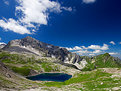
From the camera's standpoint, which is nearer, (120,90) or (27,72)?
(120,90)

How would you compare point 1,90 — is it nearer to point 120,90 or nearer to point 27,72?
point 120,90

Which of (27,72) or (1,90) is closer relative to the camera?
(1,90)

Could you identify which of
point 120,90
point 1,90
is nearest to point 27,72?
point 1,90

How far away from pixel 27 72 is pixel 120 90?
564 ft

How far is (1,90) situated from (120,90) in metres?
33.2

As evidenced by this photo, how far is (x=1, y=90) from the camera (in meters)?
21.1

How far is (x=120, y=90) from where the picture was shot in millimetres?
21391

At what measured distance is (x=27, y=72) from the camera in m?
162

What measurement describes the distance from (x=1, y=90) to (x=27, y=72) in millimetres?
157946
